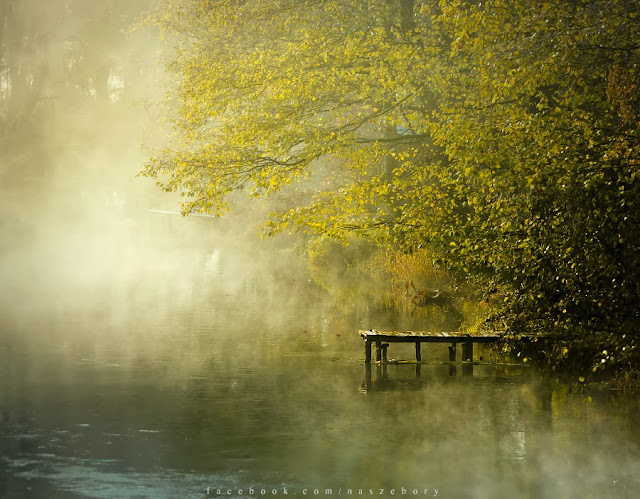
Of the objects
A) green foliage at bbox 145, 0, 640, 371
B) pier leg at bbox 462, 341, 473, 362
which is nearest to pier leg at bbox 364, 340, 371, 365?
pier leg at bbox 462, 341, 473, 362

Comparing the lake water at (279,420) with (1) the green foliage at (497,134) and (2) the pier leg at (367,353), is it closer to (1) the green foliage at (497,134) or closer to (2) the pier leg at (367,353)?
(2) the pier leg at (367,353)

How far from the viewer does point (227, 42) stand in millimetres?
33281

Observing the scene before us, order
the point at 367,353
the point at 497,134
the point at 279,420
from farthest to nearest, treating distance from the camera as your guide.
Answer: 1. the point at 367,353
2. the point at 497,134
3. the point at 279,420

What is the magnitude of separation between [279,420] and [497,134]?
6.28 meters

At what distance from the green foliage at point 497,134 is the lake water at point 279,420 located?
1.52 meters

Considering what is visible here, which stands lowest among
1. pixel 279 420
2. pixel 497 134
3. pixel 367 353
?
pixel 279 420

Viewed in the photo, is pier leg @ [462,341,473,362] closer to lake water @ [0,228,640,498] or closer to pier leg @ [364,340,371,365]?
lake water @ [0,228,640,498]

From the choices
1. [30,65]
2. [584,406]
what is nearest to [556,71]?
[584,406]

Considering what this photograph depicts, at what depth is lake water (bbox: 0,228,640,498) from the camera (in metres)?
12.2

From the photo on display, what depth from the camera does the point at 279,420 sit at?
15328mm

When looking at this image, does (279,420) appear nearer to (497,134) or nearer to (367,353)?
(367,353)

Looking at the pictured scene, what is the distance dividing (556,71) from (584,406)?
5719 mm

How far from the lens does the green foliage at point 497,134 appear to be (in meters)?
14.4

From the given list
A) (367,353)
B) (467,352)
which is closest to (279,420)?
(367,353)
